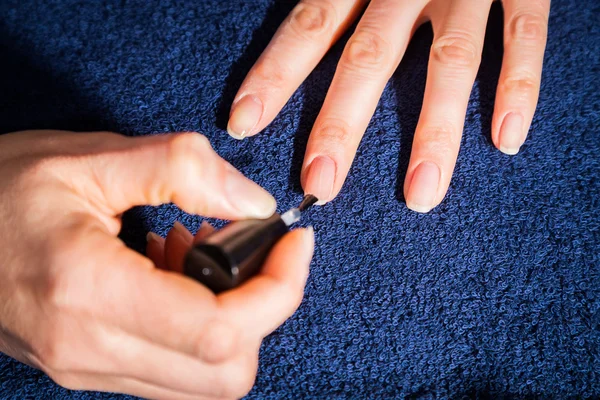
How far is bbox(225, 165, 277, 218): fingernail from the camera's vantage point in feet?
1.45

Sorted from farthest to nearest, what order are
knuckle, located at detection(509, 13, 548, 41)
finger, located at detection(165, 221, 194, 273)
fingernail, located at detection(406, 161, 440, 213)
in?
knuckle, located at detection(509, 13, 548, 41) < fingernail, located at detection(406, 161, 440, 213) < finger, located at detection(165, 221, 194, 273)

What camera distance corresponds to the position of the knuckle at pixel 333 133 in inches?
25.1

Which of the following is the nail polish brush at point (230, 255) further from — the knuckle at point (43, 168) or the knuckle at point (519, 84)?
the knuckle at point (519, 84)

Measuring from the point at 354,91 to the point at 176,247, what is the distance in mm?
291

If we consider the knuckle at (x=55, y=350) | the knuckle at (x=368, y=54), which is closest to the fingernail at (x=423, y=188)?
the knuckle at (x=368, y=54)

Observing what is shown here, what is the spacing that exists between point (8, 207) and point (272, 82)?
0.33 meters

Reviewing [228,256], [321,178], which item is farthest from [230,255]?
[321,178]

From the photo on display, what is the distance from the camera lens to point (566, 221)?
2.04 feet

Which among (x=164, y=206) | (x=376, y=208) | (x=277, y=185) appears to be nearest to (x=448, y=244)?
(x=376, y=208)

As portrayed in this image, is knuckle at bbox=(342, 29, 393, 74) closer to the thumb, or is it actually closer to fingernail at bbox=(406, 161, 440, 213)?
fingernail at bbox=(406, 161, 440, 213)

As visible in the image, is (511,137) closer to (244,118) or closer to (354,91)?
(354,91)

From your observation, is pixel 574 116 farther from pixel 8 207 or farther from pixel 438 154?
pixel 8 207

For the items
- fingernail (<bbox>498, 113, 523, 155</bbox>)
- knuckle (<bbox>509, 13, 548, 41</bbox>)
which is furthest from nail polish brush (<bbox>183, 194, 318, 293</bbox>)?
knuckle (<bbox>509, 13, 548, 41</bbox>)

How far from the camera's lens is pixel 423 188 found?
2.02 feet
